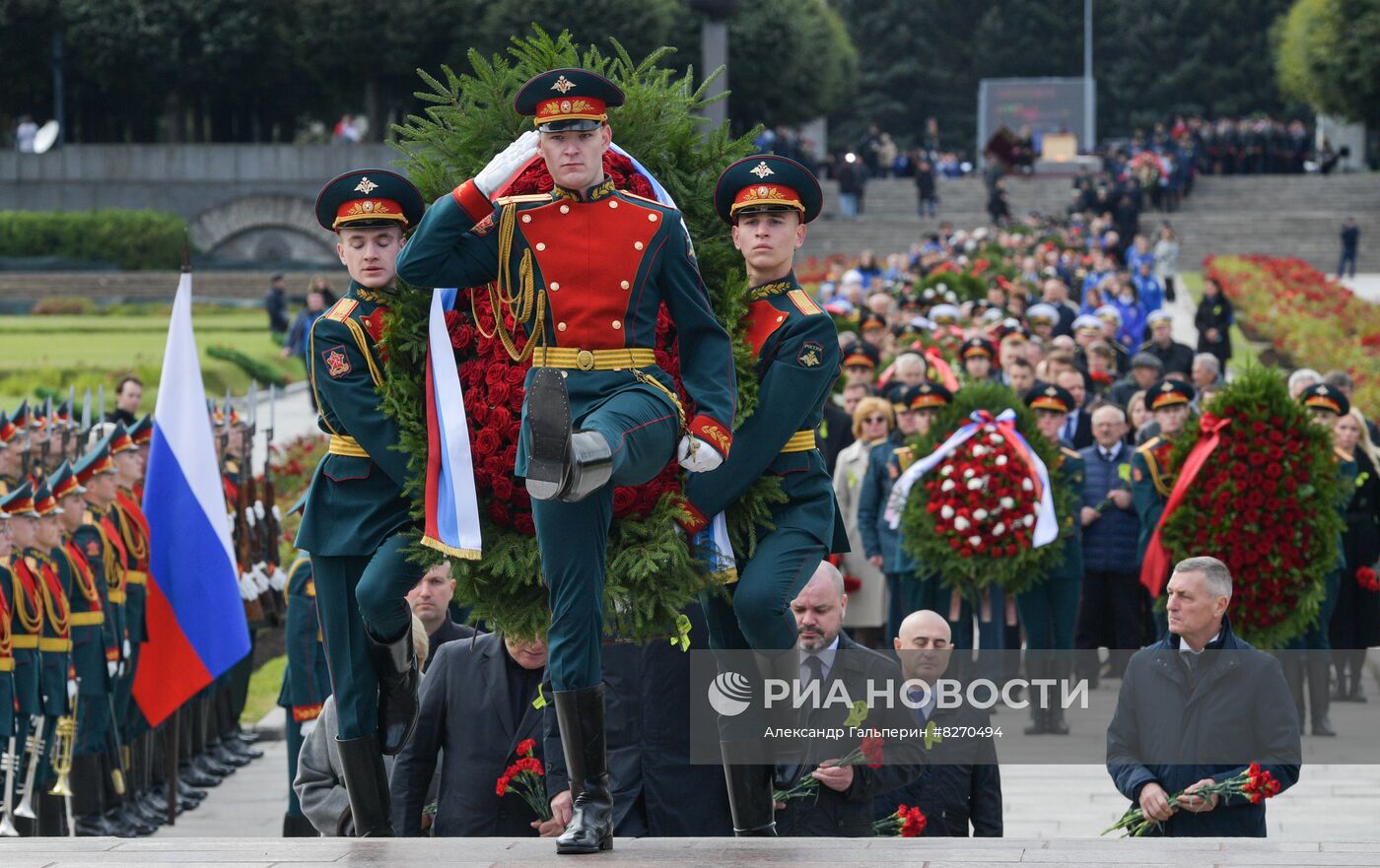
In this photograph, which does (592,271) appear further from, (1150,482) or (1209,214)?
(1209,214)

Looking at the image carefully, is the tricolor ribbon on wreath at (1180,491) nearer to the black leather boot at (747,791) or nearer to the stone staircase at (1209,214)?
the black leather boot at (747,791)

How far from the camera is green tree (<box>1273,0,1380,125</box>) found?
57812 millimetres

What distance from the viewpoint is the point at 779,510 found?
6.86 metres

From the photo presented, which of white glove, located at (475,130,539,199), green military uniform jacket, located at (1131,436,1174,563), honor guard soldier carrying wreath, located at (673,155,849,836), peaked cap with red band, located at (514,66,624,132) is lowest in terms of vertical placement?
green military uniform jacket, located at (1131,436,1174,563)

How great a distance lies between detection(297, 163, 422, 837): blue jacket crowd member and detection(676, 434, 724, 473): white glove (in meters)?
0.93

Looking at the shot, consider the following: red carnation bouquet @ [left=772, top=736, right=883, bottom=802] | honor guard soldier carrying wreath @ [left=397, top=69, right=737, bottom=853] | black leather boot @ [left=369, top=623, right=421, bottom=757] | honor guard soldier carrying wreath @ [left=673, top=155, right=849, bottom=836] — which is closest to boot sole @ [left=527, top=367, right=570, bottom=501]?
honor guard soldier carrying wreath @ [left=397, top=69, right=737, bottom=853]

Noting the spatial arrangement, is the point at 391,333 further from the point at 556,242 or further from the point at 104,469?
the point at 104,469

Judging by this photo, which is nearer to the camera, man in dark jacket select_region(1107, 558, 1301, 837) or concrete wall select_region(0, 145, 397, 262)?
man in dark jacket select_region(1107, 558, 1301, 837)

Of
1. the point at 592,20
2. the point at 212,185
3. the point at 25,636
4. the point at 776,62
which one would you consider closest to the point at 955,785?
the point at 25,636

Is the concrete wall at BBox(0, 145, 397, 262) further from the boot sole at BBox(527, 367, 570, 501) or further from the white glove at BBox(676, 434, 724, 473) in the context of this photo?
the boot sole at BBox(527, 367, 570, 501)

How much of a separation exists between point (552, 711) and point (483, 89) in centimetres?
203

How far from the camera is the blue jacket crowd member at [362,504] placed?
22.5ft

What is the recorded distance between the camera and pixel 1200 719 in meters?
7.61

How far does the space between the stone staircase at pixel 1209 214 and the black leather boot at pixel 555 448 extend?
43.9 m
